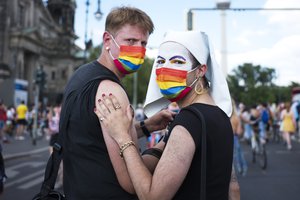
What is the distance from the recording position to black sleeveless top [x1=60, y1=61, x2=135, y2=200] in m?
2.22

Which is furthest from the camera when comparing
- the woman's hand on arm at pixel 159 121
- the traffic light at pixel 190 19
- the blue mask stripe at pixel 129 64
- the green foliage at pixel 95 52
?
the green foliage at pixel 95 52

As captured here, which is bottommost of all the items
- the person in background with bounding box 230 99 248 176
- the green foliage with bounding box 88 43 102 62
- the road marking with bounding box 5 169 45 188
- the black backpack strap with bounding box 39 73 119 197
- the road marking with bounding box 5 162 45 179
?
the road marking with bounding box 5 162 45 179

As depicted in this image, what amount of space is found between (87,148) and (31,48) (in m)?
54.0

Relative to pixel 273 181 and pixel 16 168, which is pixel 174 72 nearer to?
pixel 273 181

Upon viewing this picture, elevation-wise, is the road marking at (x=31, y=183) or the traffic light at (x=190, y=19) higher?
the traffic light at (x=190, y=19)

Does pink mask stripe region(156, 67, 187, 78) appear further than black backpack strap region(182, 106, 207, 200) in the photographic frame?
Yes

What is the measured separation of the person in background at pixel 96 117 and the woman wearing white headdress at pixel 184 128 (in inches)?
4.1

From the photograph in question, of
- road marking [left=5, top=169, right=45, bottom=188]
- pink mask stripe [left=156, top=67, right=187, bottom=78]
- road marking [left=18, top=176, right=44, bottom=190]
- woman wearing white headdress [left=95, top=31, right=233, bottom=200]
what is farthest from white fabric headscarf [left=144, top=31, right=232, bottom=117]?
road marking [left=5, top=169, right=45, bottom=188]

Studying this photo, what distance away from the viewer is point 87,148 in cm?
225

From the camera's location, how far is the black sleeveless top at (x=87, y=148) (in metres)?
2.22

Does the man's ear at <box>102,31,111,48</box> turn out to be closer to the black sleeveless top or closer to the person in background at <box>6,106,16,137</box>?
the black sleeveless top

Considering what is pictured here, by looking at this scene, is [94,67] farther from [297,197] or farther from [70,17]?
[70,17]

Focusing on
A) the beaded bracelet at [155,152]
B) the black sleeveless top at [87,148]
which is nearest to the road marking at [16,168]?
the black sleeveless top at [87,148]

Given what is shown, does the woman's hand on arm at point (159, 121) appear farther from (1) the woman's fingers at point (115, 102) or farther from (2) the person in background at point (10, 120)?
(2) the person in background at point (10, 120)
